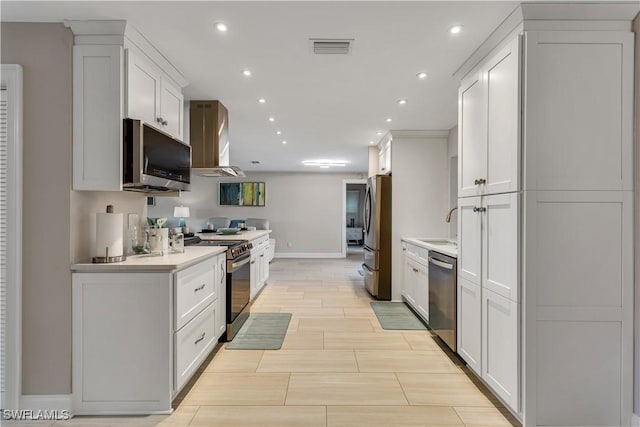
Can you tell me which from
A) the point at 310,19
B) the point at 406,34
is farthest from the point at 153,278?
the point at 406,34

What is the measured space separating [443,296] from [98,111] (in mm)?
2940

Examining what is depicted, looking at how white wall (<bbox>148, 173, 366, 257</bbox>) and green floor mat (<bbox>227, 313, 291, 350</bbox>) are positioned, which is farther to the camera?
white wall (<bbox>148, 173, 366, 257</bbox>)

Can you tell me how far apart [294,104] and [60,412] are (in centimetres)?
311

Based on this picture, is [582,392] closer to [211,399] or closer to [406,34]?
[211,399]

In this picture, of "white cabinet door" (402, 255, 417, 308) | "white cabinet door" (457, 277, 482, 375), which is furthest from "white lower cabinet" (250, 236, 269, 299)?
"white cabinet door" (457, 277, 482, 375)

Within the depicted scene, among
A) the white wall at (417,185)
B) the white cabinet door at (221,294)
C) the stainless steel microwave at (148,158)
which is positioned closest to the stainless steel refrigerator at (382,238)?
the white wall at (417,185)

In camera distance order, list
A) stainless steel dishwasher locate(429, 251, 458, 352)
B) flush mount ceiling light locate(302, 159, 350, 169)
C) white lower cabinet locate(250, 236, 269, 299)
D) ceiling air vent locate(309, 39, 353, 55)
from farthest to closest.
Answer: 1. flush mount ceiling light locate(302, 159, 350, 169)
2. white lower cabinet locate(250, 236, 269, 299)
3. stainless steel dishwasher locate(429, 251, 458, 352)
4. ceiling air vent locate(309, 39, 353, 55)

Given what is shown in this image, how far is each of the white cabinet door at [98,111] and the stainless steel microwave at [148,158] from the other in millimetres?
49

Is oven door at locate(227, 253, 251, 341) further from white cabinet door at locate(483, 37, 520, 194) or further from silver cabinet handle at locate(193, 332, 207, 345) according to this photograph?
white cabinet door at locate(483, 37, 520, 194)

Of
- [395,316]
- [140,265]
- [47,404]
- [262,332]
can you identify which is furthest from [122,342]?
[395,316]

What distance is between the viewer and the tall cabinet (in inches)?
72.8

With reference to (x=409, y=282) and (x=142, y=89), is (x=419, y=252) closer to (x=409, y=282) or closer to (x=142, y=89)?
(x=409, y=282)

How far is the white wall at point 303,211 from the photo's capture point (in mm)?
9430

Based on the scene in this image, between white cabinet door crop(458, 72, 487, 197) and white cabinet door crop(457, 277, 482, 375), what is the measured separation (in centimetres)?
70
